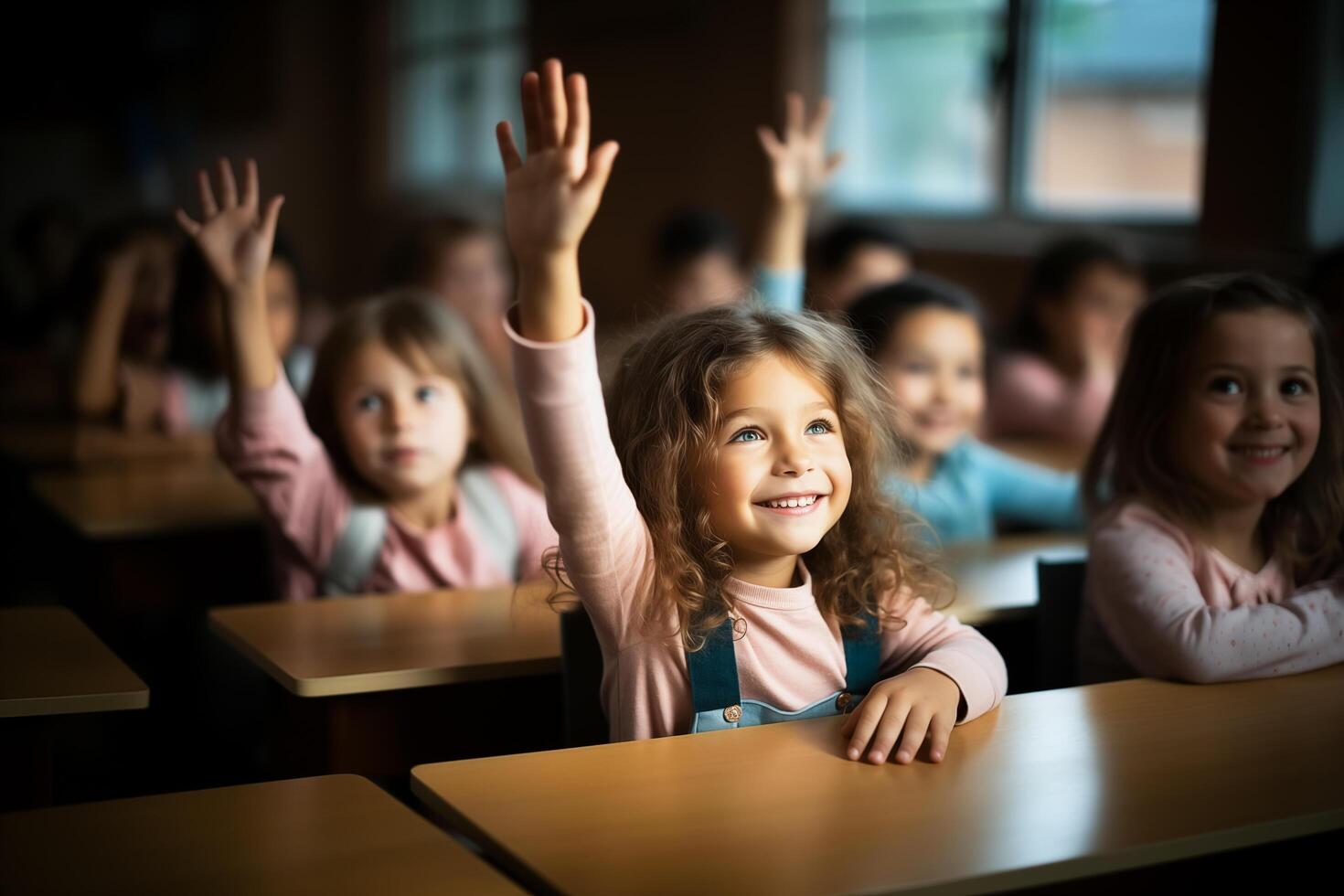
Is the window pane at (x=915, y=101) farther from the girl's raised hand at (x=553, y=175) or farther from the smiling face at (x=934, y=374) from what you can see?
the girl's raised hand at (x=553, y=175)

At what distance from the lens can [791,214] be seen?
2785 millimetres

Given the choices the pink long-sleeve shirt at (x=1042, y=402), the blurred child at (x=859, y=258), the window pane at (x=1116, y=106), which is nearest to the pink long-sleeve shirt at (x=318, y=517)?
the pink long-sleeve shirt at (x=1042, y=402)

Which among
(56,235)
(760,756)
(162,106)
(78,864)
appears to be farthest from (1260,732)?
(162,106)

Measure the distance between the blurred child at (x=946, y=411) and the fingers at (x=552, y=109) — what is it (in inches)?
58.3

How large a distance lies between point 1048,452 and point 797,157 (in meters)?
1.12

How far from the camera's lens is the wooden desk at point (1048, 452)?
A: 132 inches

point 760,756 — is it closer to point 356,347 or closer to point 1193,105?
point 356,347

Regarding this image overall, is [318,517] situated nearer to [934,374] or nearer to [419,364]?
[419,364]

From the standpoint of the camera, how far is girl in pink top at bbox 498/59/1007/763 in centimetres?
141

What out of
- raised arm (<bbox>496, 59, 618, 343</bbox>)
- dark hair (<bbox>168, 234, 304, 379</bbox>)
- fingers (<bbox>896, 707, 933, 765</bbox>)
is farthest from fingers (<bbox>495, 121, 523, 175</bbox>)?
dark hair (<bbox>168, 234, 304, 379</bbox>)

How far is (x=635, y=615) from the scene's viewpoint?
59.9 inches

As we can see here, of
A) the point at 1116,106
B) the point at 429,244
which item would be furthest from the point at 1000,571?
the point at 1116,106

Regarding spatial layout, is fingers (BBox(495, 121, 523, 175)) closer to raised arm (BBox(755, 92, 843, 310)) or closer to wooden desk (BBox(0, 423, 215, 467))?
raised arm (BBox(755, 92, 843, 310))

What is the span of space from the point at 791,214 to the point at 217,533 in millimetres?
1270
